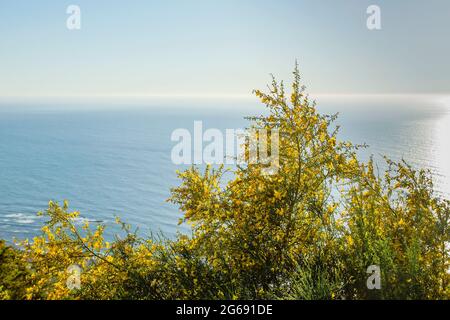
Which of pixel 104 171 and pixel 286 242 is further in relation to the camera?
pixel 104 171

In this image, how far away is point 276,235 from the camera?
6.88 m

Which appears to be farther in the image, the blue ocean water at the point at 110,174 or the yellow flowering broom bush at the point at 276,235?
the blue ocean water at the point at 110,174

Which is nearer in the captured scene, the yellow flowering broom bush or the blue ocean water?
the yellow flowering broom bush

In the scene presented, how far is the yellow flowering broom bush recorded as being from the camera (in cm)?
622

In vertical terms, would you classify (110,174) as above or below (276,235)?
below

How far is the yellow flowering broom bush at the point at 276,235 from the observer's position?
622 centimetres

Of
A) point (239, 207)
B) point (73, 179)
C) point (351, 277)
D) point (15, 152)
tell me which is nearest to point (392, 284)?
point (351, 277)

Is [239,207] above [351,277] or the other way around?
above

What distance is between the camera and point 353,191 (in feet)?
24.1

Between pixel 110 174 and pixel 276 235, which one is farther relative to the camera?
pixel 110 174
